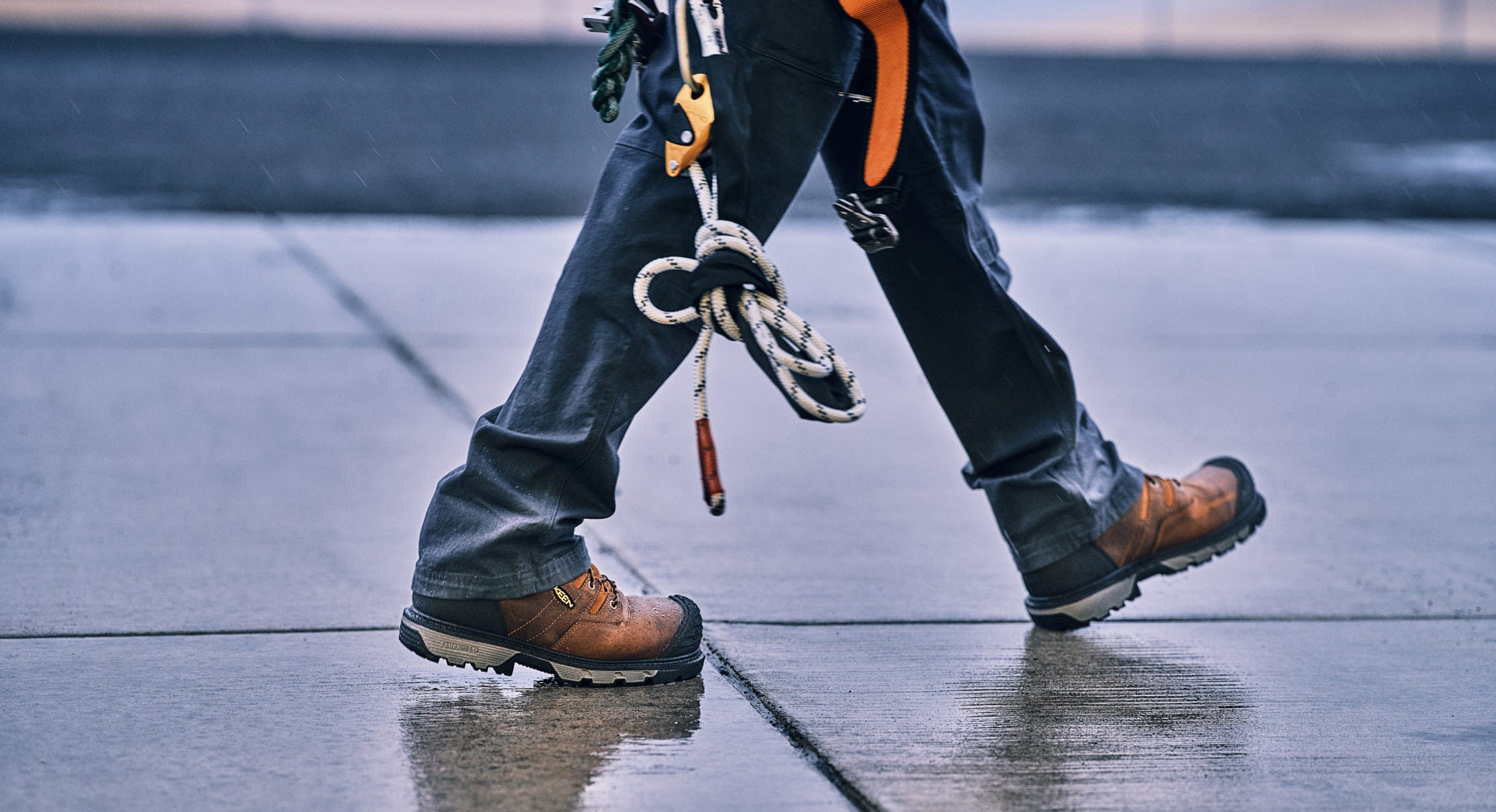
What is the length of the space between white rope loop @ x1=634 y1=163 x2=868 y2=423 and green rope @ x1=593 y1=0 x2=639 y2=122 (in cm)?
24

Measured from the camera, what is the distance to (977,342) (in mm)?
2674

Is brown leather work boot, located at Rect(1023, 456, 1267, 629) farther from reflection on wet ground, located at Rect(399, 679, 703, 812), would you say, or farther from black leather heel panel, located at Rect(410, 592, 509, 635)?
black leather heel panel, located at Rect(410, 592, 509, 635)

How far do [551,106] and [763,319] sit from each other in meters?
14.6

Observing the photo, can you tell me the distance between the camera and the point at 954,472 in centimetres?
391

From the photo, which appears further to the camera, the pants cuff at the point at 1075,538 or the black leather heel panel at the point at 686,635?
the pants cuff at the point at 1075,538

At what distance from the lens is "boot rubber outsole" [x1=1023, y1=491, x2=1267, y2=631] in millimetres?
2691

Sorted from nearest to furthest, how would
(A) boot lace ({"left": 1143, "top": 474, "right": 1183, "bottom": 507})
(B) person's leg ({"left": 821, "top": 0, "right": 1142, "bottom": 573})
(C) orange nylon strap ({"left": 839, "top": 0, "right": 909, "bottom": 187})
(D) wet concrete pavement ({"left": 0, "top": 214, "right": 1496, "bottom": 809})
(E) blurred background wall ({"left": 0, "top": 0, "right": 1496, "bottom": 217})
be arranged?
(D) wet concrete pavement ({"left": 0, "top": 214, "right": 1496, "bottom": 809}), (C) orange nylon strap ({"left": 839, "top": 0, "right": 909, "bottom": 187}), (B) person's leg ({"left": 821, "top": 0, "right": 1142, "bottom": 573}), (A) boot lace ({"left": 1143, "top": 474, "right": 1183, "bottom": 507}), (E) blurred background wall ({"left": 0, "top": 0, "right": 1496, "bottom": 217})

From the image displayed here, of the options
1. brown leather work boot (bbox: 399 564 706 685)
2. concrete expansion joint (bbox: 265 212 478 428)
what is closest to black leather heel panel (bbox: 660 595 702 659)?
brown leather work boot (bbox: 399 564 706 685)

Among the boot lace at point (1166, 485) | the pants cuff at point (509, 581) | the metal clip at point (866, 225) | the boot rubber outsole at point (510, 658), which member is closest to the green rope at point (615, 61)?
the metal clip at point (866, 225)

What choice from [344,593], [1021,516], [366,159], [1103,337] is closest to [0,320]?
[344,593]

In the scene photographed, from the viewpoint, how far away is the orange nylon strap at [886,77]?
2266mm

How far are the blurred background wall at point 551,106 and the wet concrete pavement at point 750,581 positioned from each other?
3793 millimetres

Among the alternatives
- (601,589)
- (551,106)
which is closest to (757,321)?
(601,589)

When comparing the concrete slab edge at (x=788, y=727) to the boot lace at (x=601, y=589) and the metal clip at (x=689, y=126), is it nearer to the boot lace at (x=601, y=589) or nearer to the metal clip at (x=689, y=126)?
the boot lace at (x=601, y=589)
